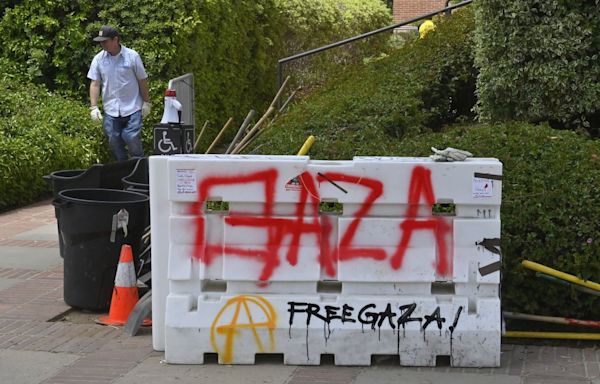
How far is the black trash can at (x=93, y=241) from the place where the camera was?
657cm

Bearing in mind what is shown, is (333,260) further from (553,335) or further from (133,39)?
(133,39)

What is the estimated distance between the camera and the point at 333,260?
5559 millimetres

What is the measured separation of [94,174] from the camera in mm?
7801

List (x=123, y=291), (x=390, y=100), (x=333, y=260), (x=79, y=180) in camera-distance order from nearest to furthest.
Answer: (x=333, y=260)
(x=123, y=291)
(x=79, y=180)
(x=390, y=100)

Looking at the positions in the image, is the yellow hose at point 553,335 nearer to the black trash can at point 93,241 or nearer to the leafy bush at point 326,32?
the black trash can at point 93,241

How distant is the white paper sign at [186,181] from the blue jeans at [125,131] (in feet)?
17.4

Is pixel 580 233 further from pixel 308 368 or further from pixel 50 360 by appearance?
pixel 50 360

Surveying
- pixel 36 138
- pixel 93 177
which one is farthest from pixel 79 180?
pixel 36 138

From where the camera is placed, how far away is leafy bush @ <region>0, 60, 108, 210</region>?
1085 cm

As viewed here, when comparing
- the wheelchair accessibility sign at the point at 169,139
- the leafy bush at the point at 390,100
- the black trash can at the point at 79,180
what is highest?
the leafy bush at the point at 390,100

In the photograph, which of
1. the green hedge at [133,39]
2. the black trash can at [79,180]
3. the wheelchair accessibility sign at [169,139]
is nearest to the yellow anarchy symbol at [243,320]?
the black trash can at [79,180]

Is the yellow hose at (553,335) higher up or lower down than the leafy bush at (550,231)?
lower down

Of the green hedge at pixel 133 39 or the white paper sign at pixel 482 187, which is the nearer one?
the white paper sign at pixel 482 187

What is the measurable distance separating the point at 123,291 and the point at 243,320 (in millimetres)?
1272
